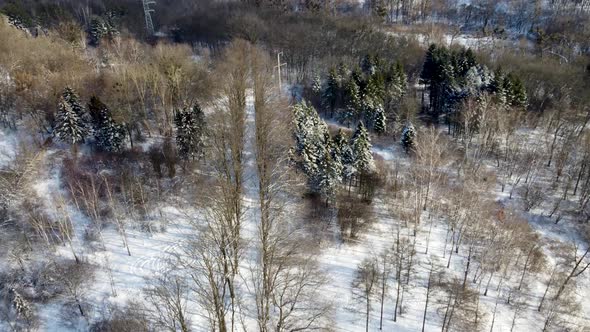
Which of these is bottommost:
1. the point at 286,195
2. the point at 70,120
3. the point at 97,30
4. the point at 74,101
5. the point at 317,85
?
the point at 286,195

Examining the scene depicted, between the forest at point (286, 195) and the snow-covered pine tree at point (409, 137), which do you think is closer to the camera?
the forest at point (286, 195)

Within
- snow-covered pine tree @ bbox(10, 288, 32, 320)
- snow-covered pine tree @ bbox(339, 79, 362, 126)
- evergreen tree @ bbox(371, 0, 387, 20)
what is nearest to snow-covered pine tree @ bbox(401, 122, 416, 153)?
snow-covered pine tree @ bbox(339, 79, 362, 126)

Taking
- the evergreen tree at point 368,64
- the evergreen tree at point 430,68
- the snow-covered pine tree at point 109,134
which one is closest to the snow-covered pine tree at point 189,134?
the snow-covered pine tree at point 109,134

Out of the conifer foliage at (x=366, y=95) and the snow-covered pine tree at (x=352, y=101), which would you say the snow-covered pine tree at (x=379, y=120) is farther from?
the snow-covered pine tree at (x=352, y=101)

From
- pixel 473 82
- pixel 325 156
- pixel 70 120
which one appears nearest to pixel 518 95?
pixel 473 82

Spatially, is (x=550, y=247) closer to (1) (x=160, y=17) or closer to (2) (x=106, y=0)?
(1) (x=160, y=17)

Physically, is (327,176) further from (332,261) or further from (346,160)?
(332,261)

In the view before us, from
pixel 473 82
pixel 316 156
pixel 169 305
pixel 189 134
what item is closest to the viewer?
pixel 169 305
